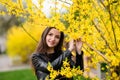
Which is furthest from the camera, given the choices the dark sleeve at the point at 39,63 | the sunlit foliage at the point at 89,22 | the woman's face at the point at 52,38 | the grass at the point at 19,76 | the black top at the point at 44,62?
the grass at the point at 19,76

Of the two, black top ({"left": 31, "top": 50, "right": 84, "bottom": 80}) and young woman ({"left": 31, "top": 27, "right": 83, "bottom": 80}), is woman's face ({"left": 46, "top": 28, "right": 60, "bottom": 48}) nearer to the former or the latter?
young woman ({"left": 31, "top": 27, "right": 83, "bottom": 80})

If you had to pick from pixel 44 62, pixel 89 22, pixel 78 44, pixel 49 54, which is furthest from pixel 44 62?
pixel 89 22

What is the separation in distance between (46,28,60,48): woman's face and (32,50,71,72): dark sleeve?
7.9 inches

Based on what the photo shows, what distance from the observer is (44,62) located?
13.7 ft

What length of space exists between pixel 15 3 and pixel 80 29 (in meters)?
0.71

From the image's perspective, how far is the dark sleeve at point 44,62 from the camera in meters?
3.86

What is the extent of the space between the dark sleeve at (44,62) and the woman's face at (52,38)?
0.20 m

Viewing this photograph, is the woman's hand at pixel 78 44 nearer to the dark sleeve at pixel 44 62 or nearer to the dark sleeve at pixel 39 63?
the dark sleeve at pixel 44 62

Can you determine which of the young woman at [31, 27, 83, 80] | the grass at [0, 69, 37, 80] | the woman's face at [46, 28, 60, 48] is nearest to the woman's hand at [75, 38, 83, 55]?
the young woman at [31, 27, 83, 80]

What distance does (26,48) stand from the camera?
102 feet

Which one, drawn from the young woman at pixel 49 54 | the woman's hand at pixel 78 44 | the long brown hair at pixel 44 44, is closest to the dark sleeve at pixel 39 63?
the young woman at pixel 49 54

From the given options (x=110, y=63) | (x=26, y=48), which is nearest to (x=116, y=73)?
(x=110, y=63)

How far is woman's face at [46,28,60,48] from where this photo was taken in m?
4.23

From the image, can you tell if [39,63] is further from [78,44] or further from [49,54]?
[78,44]
